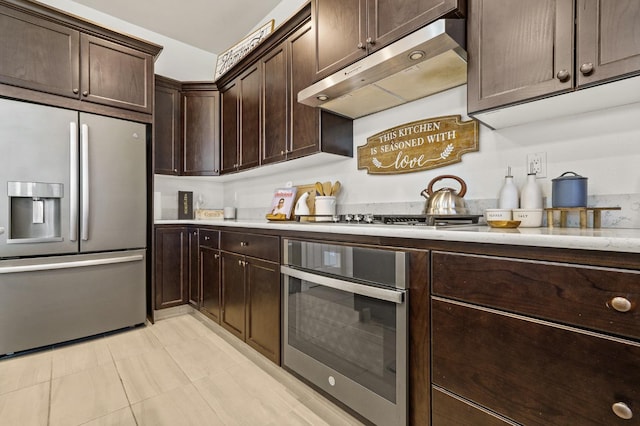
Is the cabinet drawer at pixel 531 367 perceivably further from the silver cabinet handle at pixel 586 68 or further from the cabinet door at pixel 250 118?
the cabinet door at pixel 250 118

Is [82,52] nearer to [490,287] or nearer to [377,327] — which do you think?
[377,327]

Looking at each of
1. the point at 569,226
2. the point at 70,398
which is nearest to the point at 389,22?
the point at 569,226

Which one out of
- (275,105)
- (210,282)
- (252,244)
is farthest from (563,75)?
(210,282)

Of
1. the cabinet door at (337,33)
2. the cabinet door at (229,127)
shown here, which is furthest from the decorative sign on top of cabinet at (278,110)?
the cabinet door at (337,33)

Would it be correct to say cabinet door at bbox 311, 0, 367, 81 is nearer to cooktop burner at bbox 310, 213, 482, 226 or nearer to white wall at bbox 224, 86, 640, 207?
white wall at bbox 224, 86, 640, 207

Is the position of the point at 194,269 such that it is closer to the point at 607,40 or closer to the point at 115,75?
the point at 115,75

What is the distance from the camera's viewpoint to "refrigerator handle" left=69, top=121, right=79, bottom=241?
2283 mm

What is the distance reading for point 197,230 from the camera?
2869 mm

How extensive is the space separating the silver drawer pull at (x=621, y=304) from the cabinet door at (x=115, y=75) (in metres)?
3.18

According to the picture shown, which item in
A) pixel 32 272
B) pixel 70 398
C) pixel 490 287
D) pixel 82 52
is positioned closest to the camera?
pixel 490 287

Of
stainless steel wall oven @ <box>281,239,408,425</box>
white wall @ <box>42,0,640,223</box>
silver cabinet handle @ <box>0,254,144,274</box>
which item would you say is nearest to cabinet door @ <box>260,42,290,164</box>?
white wall @ <box>42,0,640,223</box>

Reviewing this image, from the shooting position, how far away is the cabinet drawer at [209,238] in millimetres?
2541

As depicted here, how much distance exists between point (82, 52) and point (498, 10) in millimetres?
2854

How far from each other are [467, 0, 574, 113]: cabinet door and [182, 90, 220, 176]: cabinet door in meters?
2.71
